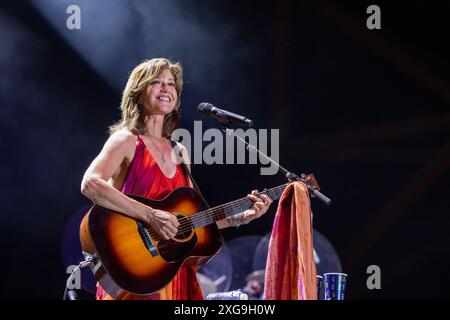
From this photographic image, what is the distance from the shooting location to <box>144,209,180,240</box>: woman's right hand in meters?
2.94

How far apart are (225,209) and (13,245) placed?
3.33 m

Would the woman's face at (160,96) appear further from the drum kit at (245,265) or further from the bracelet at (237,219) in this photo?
the drum kit at (245,265)

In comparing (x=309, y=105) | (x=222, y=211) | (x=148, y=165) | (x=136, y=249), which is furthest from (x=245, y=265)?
(x=136, y=249)

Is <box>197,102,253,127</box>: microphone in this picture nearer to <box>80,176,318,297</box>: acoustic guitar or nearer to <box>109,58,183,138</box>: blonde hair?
<box>109,58,183,138</box>: blonde hair

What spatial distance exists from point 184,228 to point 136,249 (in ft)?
0.98

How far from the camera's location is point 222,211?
3260mm

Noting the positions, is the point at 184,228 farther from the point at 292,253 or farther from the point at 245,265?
the point at 245,265

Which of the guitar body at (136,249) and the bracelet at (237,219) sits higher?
the bracelet at (237,219)

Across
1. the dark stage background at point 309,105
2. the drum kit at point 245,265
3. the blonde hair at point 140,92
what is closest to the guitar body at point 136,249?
the blonde hair at point 140,92

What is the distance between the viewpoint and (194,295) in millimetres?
3014

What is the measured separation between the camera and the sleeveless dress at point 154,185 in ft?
9.80

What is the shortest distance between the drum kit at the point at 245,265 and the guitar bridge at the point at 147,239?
3.09m

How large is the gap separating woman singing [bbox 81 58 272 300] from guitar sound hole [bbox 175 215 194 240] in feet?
0.23
